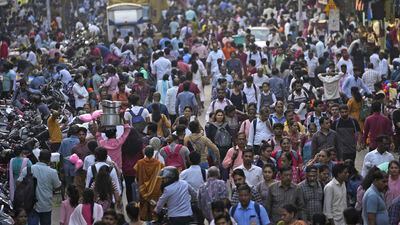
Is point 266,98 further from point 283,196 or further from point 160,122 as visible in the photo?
point 283,196

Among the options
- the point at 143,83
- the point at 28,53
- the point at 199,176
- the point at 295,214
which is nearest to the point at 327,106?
the point at 143,83

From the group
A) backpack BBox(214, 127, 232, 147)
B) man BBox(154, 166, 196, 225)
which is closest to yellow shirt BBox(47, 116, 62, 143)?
backpack BBox(214, 127, 232, 147)

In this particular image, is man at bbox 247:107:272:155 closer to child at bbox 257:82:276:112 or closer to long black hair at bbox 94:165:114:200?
child at bbox 257:82:276:112

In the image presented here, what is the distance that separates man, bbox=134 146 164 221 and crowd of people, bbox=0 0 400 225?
0.04ft

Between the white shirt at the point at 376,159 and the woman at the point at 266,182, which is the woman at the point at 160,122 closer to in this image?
the white shirt at the point at 376,159

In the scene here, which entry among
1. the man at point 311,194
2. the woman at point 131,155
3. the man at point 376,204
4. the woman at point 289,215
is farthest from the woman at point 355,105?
the woman at point 289,215

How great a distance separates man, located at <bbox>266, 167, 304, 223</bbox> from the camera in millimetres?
13555

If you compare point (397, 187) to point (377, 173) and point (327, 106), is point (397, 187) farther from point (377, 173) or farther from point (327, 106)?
point (327, 106)

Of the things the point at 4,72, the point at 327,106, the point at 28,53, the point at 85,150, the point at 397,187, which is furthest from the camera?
the point at 28,53

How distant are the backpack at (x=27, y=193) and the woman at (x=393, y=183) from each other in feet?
13.3

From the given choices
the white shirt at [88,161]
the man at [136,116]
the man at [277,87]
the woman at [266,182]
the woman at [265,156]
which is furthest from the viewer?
the man at [277,87]

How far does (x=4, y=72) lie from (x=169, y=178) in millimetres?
14110

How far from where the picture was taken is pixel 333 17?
114ft

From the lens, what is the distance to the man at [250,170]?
14680 millimetres
